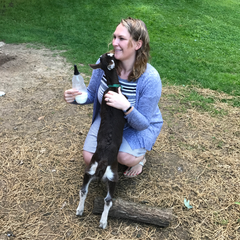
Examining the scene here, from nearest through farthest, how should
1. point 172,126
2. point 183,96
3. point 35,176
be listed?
point 35,176, point 172,126, point 183,96

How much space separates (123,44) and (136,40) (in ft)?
0.55

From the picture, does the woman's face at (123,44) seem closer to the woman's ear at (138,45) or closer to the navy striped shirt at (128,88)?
the woman's ear at (138,45)

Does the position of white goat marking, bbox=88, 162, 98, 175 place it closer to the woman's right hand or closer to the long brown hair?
the woman's right hand

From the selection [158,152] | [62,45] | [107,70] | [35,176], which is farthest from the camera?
[62,45]

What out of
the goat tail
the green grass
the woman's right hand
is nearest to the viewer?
the goat tail

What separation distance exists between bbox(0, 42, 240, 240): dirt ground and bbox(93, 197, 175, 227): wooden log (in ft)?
0.32

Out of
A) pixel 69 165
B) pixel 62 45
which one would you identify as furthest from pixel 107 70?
pixel 62 45

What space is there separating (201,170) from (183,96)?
7.66 feet

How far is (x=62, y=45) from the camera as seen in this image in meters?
7.83

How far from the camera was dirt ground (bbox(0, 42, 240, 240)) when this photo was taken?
2527 millimetres

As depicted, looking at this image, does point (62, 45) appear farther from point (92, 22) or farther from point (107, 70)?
point (107, 70)

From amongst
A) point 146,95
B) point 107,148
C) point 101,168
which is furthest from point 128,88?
point 101,168

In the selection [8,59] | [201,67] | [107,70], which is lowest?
[8,59]

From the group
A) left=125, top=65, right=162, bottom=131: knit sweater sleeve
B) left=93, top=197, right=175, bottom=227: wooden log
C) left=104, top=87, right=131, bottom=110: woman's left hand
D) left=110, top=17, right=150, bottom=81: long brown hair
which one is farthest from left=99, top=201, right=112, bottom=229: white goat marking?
left=110, top=17, right=150, bottom=81: long brown hair
